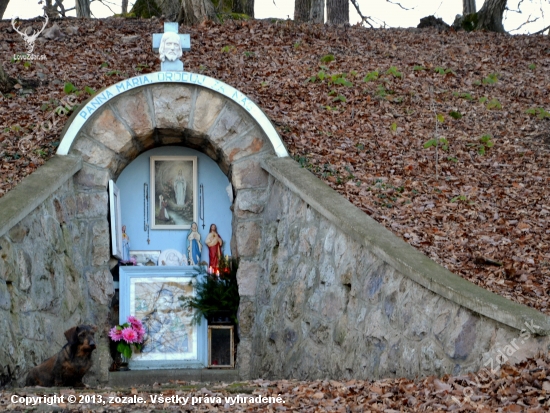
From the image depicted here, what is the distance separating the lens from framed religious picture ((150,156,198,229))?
31.2 feet

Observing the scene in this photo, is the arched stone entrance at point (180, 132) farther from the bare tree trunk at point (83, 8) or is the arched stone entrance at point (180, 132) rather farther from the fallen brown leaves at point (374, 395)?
the bare tree trunk at point (83, 8)

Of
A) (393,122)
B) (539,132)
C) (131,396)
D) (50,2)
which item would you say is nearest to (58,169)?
(131,396)

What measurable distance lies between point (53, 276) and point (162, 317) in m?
1.66

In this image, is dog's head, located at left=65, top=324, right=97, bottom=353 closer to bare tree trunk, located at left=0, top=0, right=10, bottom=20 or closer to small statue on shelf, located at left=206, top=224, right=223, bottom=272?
small statue on shelf, located at left=206, top=224, right=223, bottom=272

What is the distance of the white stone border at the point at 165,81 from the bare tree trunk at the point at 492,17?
24.9 ft

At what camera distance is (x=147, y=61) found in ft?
37.7

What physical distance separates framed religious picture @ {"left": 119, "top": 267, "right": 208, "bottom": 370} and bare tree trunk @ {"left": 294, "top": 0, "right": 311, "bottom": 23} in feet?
26.3

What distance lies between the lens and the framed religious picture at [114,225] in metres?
8.77

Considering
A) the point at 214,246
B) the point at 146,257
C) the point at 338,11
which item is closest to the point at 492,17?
the point at 338,11

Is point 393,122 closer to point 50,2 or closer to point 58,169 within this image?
point 58,169

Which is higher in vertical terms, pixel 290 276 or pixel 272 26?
A: pixel 272 26

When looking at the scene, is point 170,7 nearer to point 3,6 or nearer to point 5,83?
point 3,6

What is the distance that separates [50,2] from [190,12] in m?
7.40

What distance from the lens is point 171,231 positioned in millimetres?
9508
